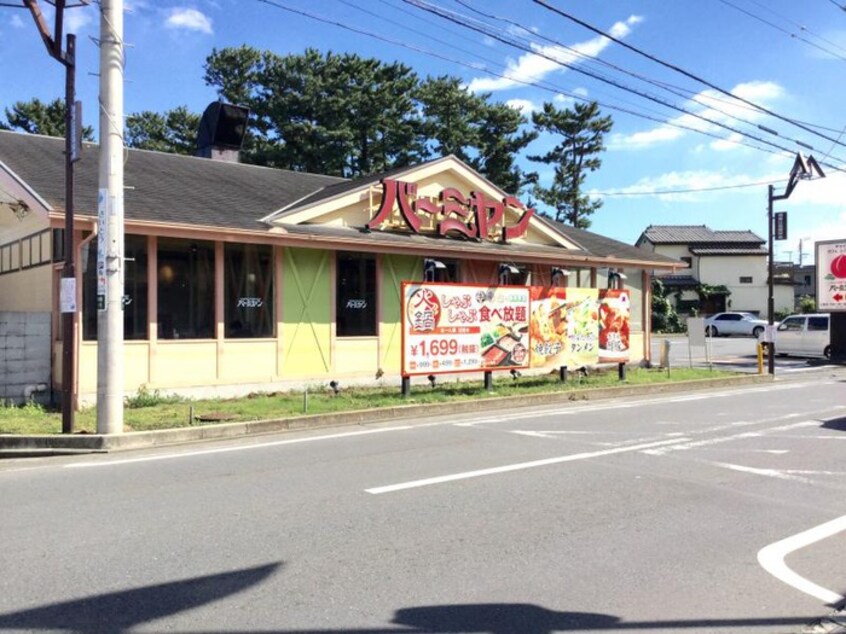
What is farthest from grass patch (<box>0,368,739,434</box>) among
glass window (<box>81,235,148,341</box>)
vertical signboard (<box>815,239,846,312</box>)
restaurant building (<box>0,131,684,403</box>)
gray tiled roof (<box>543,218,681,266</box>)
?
vertical signboard (<box>815,239,846,312</box>)

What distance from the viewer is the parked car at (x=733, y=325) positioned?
44.2 metres

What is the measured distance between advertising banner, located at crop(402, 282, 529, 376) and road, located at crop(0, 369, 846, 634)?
14.5 ft

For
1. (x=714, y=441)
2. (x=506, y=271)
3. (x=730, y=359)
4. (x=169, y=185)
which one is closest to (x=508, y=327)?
(x=506, y=271)

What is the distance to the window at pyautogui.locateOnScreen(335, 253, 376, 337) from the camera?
1627 centimetres

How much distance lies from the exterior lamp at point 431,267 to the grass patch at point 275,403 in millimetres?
2685

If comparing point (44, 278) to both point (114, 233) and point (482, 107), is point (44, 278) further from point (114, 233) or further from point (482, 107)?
point (482, 107)

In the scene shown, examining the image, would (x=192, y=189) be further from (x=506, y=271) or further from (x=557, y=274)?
(x=557, y=274)

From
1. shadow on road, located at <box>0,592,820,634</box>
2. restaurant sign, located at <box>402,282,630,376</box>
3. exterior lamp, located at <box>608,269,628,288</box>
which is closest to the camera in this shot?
shadow on road, located at <box>0,592,820,634</box>

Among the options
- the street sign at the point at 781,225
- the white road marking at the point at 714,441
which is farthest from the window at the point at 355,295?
the street sign at the point at 781,225

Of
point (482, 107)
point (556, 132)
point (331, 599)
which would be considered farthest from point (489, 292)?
point (556, 132)

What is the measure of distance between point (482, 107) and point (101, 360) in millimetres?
41449

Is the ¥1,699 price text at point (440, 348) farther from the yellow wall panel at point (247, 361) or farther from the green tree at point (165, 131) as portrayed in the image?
the green tree at point (165, 131)

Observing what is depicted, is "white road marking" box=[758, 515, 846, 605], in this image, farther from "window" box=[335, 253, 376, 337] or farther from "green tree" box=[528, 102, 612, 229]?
"green tree" box=[528, 102, 612, 229]

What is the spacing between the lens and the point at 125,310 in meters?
13.2
